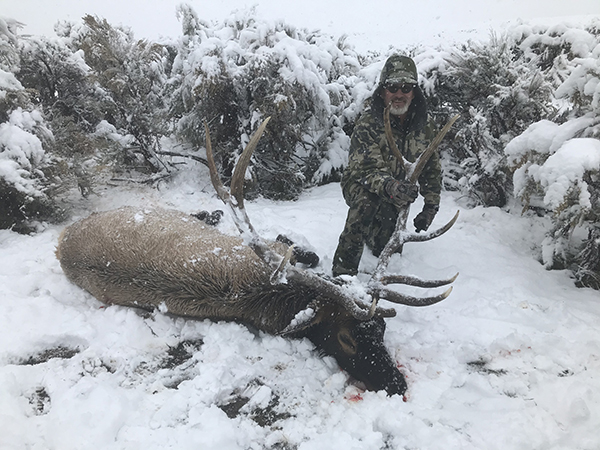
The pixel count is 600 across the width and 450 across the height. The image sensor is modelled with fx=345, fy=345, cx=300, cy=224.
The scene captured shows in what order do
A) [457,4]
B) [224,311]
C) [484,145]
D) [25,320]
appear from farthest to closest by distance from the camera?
[457,4] < [484,145] < [224,311] < [25,320]

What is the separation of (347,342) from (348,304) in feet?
1.12

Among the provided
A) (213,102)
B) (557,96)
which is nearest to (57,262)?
(213,102)

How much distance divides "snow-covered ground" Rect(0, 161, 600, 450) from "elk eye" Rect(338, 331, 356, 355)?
0.17 metres

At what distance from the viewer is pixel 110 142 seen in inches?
191

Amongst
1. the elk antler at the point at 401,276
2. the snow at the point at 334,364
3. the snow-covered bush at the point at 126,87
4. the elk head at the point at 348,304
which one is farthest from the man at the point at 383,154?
the snow-covered bush at the point at 126,87

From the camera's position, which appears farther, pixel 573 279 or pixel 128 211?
pixel 128 211

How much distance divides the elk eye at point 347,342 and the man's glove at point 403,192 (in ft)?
3.45

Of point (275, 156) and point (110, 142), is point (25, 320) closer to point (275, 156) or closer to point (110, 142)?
point (110, 142)

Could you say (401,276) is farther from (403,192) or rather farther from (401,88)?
(401,88)

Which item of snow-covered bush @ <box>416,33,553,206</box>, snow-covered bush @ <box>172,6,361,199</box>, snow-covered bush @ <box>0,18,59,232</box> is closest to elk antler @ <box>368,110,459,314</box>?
snow-covered bush @ <box>416,33,553,206</box>

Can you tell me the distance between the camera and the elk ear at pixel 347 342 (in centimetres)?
234

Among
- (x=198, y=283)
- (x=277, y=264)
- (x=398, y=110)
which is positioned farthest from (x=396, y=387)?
(x=398, y=110)

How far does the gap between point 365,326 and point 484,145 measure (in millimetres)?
2882

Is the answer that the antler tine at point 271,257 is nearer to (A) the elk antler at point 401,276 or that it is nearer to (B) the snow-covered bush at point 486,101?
(A) the elk antler at point 401,276
